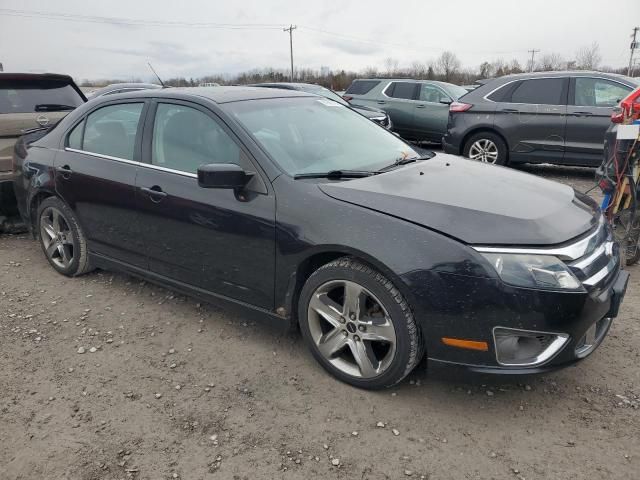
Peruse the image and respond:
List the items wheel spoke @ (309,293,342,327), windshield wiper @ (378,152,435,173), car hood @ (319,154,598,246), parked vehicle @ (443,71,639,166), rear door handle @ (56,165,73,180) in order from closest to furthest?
1. car hood @ (319,154,598,246)
2. wheel spoke @ (309,293,342,327)
3. windshield wiper @ (378,152,435,173)
4. rear door handle @ (56,165,73,180)
5. parked vehicle @ (443,71,639,166)

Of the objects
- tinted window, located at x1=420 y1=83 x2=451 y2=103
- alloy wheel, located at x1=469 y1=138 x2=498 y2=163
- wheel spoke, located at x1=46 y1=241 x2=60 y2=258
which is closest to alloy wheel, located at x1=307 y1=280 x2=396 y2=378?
wheel spoke, located at x1=46 y1=241 x2=60 y2=258

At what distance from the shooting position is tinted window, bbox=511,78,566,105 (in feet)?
24.9

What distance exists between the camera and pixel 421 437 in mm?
2398

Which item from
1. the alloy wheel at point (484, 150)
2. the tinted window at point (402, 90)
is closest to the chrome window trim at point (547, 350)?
the alloy wheel at point (484, 150)

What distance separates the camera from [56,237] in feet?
14.2

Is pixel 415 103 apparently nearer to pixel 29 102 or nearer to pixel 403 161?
pixel 29 102

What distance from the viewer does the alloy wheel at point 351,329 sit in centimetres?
258

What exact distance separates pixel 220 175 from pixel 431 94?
30.6ft

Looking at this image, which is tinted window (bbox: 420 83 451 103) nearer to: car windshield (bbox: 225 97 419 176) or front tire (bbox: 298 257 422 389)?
car windshield (bbox: 225 97 419 176)

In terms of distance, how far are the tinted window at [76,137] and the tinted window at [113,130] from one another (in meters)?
0.06

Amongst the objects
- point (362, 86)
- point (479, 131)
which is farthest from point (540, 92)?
point (362, 86)

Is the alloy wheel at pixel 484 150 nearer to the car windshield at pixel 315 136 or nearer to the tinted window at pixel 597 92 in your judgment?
the tinted window at pixel 597 92

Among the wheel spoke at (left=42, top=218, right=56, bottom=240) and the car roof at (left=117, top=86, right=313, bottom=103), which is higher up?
the car roof at (left=117, top=86, right=313, bottom=103)

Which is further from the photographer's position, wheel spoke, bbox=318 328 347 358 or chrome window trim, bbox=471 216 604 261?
wheel spoke, bbox=318 328 347 358
